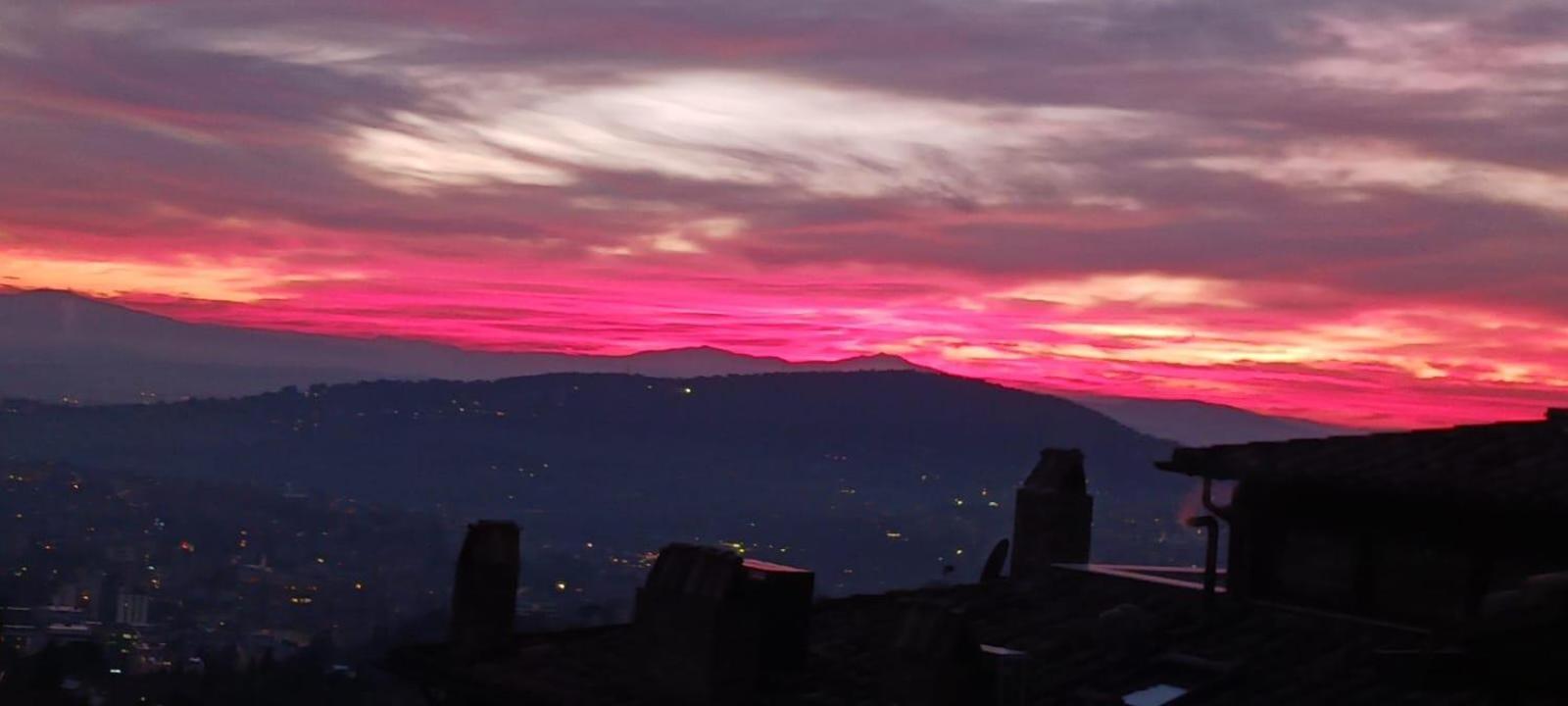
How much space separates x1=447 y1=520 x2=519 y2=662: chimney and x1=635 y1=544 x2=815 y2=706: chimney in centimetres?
272

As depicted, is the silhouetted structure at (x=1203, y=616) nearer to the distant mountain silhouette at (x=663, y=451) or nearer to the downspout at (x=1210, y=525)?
the downspout at (x=1210, y=525)

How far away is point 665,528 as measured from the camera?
124 metres

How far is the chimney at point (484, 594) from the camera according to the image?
802 inches

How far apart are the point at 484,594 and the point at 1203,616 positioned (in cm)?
770

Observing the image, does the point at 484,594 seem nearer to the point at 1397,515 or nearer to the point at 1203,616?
the point at 1203,616

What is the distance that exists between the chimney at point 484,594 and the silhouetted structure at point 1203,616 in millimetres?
280

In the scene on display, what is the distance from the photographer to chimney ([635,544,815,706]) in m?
17.3

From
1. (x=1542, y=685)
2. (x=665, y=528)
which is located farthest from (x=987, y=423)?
(x=1542, y=685)

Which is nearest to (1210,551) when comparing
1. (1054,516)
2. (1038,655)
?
(1038,655)

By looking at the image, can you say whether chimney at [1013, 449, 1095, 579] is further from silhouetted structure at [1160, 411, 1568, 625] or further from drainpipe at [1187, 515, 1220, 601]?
silhouetted structure at [1160, 411, 1568, 625]

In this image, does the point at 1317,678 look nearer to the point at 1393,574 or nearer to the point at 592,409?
the point at 1393,574

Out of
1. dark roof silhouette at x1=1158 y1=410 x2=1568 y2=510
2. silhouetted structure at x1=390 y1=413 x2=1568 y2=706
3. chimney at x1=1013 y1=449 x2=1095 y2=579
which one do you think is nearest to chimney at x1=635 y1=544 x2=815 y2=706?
silhouetted structure at x1=390 y1=413 x2=1568 y2=706

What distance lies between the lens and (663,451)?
498 ft

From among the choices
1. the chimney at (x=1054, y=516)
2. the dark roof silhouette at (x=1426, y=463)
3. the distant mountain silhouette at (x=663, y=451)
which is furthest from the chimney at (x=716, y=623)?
the distant mountain silhouette at (x=663, y=451)
